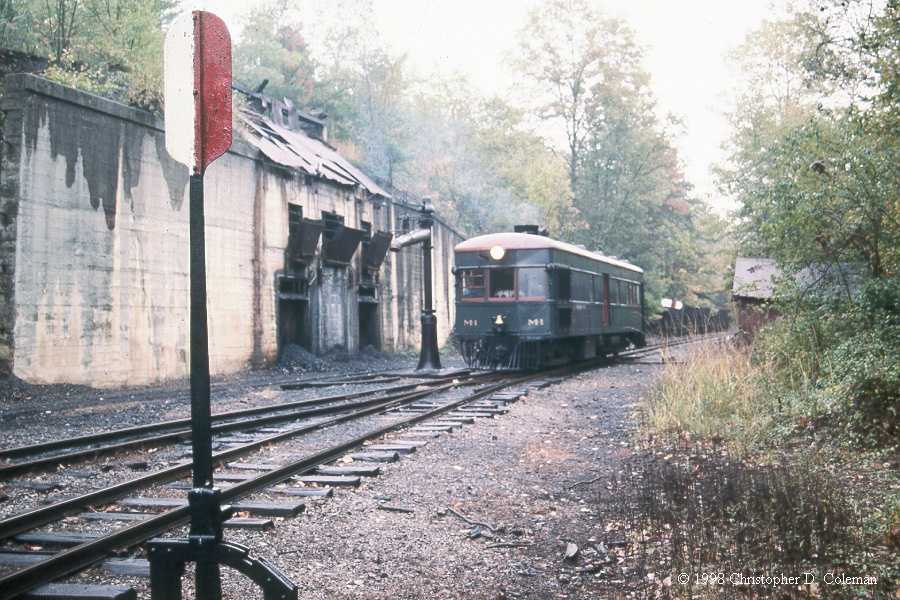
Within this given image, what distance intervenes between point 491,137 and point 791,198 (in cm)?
2923

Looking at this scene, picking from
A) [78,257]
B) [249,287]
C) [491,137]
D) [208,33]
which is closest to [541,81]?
[491,137]

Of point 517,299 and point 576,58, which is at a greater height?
point 576,58

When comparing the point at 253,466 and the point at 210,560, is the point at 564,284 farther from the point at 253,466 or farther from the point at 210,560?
the point at 210,560

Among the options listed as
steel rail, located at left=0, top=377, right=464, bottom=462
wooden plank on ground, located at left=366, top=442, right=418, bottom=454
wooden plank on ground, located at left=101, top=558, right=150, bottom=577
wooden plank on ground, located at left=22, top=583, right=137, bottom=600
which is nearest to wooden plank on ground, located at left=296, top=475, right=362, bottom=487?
wooden plank on ground, located at left=366, top=442, right=418, bottom=454

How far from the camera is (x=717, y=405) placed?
30.4ft

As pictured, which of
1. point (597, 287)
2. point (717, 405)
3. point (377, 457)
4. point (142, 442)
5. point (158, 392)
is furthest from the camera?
point (597, 287)

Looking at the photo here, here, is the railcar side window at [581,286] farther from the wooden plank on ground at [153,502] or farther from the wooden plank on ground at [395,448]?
the wooden plank on ground at [153,502]

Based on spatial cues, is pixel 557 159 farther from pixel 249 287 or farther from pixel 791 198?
pixel 791 198

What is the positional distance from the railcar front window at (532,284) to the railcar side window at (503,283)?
0.18 m

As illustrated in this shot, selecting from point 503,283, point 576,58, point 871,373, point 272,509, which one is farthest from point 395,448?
point 576,58

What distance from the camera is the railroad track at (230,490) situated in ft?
13.9

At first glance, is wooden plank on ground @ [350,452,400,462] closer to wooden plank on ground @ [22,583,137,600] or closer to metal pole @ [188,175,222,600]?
wooden plank on ground @ [22,583,137,600]

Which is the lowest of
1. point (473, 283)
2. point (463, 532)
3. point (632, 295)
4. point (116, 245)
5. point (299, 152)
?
point (463, 532)

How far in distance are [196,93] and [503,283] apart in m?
13.9
